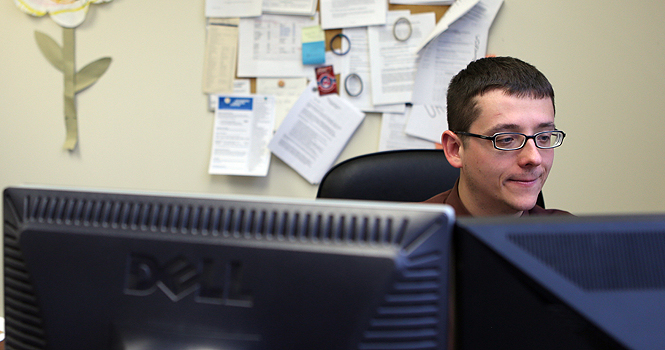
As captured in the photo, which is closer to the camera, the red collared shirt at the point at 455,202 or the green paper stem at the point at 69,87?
Result: the red collared shirt at the point at 455,202

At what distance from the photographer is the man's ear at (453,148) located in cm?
98

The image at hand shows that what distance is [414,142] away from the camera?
A: 4.96ft

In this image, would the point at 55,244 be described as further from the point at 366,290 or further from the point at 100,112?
the point at 100,112

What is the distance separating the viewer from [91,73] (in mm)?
1661

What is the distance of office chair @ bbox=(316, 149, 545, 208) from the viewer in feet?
3.29

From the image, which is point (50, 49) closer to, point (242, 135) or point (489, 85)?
point (242, 135)

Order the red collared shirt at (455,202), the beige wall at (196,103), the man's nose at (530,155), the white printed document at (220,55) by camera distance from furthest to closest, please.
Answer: the white printed document at (220,55) → the beige wall at (196,103) → the red collared shirt at (455,202) → the man's nose at (530,155)

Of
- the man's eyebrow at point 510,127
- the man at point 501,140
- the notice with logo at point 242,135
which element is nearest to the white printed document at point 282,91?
the notice with logo at point 242,135

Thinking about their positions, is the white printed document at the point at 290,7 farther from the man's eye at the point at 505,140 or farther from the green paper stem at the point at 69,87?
the man's eye at the point at 505,140

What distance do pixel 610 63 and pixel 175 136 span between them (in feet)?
4.76

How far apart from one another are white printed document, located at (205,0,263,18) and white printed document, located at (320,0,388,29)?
232 millimetres

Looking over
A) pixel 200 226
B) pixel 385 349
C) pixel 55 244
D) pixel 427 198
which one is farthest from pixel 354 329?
pixel 427 198

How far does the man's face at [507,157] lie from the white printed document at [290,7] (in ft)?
2.64

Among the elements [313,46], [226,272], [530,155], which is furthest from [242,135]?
[226,272]
